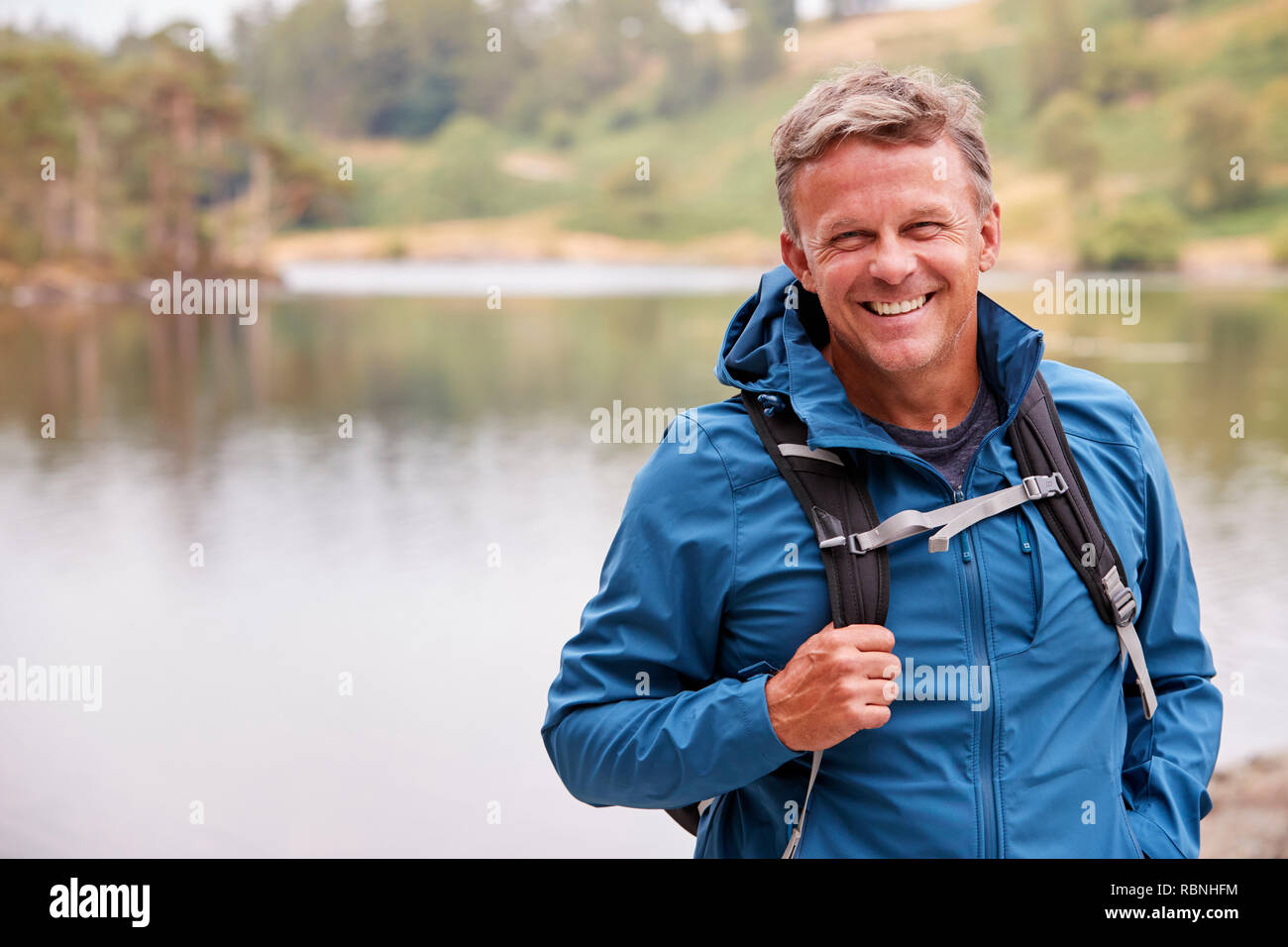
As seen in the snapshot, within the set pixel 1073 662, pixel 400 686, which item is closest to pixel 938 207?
pixel 1073 662

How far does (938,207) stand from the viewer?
1.17m

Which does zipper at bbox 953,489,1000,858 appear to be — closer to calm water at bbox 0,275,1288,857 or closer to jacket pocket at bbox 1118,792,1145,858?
jacket pocket at bbox 1118,792,1145,858

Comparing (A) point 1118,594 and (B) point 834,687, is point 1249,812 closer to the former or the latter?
(A) point 1118,594

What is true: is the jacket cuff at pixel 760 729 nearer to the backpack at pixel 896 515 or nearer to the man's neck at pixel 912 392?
the backpack at pixel 896 515

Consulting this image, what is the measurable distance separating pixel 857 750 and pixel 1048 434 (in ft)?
1.07

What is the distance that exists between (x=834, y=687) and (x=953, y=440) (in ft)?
0.96

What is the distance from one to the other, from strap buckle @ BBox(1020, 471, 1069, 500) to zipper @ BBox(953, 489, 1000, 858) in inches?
2.8

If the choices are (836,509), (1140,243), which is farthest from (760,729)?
(1140,243)

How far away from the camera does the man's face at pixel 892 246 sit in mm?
1154

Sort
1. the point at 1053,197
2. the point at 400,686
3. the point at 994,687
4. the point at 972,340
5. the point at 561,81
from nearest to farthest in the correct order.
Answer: the point at 994,687
the point at 972,340
the point at 400,686
the point at 1053,197
the point at 561,81

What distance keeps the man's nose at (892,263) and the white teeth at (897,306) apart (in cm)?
3

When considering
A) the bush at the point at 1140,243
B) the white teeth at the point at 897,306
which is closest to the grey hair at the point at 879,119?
the white teeth at the point at 897,306

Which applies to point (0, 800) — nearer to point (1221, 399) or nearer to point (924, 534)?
point (924, 534)

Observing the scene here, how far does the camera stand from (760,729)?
1.08m
